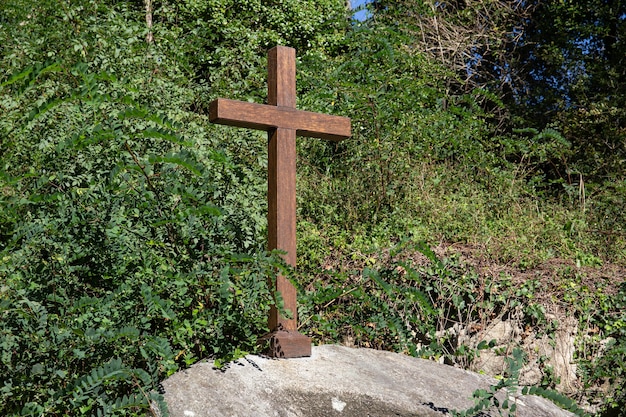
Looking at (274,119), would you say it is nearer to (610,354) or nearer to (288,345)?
(288,345)

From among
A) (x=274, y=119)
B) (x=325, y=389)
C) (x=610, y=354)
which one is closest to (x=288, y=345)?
(x=325, y=389)

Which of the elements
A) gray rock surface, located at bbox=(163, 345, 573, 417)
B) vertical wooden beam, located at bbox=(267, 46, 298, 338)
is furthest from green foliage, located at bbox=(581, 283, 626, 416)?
vertical wooden beam, located at bbox=(267, 46, 298, 338)

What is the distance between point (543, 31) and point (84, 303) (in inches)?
396

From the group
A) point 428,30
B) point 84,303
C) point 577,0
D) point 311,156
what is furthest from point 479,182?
point 84,303

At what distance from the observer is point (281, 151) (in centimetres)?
389

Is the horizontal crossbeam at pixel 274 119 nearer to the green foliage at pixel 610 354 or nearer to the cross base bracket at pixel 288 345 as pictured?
the cross base bracket at pixel 288 345

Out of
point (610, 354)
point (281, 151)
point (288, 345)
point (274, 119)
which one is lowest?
point (610, 354)

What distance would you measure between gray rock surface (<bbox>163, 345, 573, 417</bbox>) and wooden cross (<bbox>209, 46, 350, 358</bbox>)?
0.55ft

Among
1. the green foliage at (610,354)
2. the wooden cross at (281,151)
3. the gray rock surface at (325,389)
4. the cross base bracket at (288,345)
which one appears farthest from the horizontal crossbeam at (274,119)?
the green foliage at (610,354)

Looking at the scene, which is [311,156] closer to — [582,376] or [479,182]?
[479,182]

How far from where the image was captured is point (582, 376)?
17.5ft

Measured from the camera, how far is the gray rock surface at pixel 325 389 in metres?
3.08

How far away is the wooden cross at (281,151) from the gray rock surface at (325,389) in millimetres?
169

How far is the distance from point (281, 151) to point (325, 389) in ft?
4.38
